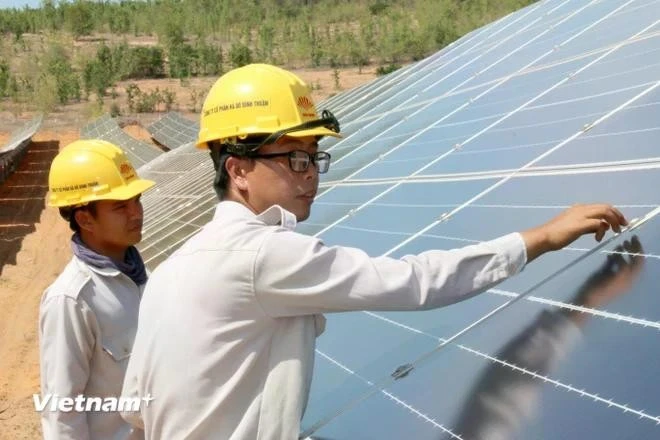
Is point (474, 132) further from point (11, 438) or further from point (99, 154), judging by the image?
point (11, 438)

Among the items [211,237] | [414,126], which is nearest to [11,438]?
[414,126]

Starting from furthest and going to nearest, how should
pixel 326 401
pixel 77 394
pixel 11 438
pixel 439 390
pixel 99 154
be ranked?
1. pixel 11 438
2. pixel 99 154
3. pixel 77 394
4. pixel 326 401
5. pixel 439 390

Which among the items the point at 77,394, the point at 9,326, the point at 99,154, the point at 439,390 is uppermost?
the point at 99,154

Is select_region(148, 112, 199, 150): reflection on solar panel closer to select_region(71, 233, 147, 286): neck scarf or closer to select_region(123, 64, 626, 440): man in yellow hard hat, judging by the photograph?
select_region(71, 233, 147, 286): neck scarf

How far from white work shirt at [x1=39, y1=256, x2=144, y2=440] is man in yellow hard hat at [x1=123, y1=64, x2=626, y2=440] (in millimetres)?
1161

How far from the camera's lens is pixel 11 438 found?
38.3 ft

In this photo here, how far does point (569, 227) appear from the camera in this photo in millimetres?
2947

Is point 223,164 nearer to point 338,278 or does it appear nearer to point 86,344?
point 338,278

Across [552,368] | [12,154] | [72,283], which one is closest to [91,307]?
[72,283]

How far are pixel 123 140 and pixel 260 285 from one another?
32.8 metres

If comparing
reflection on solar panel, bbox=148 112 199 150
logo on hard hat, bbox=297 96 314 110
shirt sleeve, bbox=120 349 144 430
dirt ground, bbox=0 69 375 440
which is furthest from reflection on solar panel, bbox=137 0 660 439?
reflection on solar panel, bbox=148 112 199 150

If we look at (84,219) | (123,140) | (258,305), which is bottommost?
(123,140)

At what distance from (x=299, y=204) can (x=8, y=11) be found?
118888 mm

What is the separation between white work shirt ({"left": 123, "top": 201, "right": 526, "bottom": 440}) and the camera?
7.95ft
